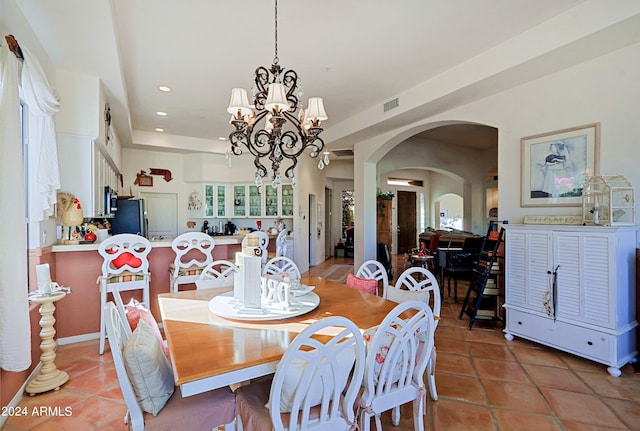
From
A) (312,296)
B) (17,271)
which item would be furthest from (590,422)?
(17,271)

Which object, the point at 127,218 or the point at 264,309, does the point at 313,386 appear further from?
the point at 127,218

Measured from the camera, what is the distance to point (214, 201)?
7.10 m

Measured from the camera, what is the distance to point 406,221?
429 inches

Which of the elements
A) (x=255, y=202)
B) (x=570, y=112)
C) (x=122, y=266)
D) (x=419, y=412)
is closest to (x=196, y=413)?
(x=419, y=412)

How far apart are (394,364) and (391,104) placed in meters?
3.66

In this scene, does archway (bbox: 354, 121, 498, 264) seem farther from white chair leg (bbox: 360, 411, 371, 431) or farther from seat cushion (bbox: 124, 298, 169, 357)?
seat cushion (bbox: 124, 298, 169, 357)

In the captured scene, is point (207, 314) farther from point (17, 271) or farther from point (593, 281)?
point (593, 281)

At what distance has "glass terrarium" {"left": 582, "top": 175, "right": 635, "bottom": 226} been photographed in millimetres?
2664

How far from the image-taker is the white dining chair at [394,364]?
4.78 feet

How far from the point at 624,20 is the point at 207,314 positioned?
12.0ft

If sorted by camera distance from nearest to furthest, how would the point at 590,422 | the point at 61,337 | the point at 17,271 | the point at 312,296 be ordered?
1. the point at 17,271
2. the point at 590,422
3. the point at 312,296
4. the point at 61,337

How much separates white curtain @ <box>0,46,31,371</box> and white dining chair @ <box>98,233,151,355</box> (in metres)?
1.22

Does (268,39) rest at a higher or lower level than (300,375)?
higher

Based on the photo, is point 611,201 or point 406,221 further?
point 406,221
